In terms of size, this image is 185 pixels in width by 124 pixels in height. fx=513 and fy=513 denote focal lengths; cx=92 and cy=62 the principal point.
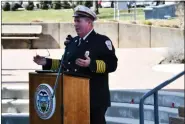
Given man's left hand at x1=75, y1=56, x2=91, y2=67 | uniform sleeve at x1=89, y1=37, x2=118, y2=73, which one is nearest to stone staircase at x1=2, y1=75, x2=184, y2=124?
uniform sleeve at x1=89, y1=37, x2=118, y2=73

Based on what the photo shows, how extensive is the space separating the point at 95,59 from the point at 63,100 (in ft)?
1.41

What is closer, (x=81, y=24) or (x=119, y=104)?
(x=81, y=24)

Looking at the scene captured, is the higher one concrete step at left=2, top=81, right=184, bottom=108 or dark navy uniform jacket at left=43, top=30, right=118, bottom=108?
dark navy uniform jacket at left=43, top=30, right=118, bottom=108

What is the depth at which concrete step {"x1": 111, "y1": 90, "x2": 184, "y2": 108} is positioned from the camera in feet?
22.9

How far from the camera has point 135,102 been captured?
24.3ft

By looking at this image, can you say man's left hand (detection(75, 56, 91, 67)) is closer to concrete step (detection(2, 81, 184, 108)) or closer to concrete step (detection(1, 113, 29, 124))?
concrete step (detection(2, 81, 184, 108))

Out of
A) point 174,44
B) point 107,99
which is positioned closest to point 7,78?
point 174,44

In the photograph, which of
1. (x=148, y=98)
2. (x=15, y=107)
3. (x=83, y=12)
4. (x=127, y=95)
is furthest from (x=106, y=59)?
(x=15, y=107)

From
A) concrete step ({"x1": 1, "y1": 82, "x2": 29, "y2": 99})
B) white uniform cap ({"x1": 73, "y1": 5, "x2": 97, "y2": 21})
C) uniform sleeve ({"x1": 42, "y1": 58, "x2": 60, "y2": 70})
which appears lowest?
concrete step ({"x1": 1, "y1": 82, "x2": 29, "y2": 99})

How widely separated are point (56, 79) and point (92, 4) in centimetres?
1792

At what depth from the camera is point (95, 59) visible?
412 cm

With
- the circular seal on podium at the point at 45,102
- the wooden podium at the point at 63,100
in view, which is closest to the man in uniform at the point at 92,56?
the wooden podium at the point at 63,100

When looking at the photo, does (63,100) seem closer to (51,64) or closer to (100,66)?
(100,66)

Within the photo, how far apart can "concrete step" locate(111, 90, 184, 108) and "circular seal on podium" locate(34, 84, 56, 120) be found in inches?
120
